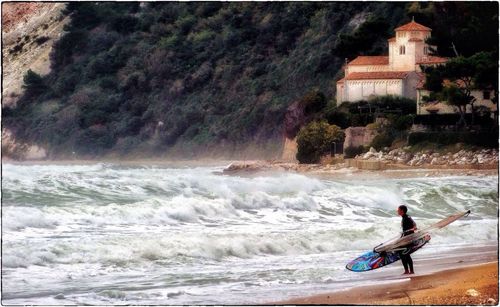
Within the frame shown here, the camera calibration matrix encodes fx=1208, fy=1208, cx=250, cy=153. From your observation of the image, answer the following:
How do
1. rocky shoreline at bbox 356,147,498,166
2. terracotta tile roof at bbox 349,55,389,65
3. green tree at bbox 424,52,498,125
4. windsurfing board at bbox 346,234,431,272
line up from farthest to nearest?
terracotta tile roof at bbox 349,55,389,65
green tree at bbox 424,52,498,125
rocky shoreline at bbox 356,147,498,166
windsurfing board at bbox 346,234,431,272

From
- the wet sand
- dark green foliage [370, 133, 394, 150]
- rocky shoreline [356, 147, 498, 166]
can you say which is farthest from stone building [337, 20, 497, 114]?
the wet sand

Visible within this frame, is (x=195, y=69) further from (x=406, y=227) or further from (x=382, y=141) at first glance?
(x=406, y=227)

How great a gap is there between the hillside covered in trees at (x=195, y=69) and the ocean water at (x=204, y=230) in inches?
30.3

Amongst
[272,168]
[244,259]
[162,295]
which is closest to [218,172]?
[272,168]

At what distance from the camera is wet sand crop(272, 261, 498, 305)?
31.6 ft

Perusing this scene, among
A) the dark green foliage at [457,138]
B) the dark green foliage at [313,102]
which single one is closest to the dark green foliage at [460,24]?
the dark green foliage at [457,138]

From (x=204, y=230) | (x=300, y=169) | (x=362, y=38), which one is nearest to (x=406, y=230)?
(x=204, y=230)

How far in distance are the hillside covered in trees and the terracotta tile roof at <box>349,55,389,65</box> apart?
6.5 inches

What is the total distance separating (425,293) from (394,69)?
1205 cm

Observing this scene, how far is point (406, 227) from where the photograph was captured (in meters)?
10.5

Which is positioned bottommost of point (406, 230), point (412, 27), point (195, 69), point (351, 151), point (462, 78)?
point (406, 230)

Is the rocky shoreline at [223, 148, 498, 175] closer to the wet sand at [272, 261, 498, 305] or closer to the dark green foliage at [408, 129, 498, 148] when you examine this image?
the dark green foliage at [408, 129, 498, 148]

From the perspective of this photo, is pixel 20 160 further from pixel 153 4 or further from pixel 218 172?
pixel 153 4

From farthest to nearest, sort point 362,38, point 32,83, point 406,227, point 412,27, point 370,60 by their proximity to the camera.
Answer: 1. point 362,38
2. point 370,60
3. point 412,27
4. point 32,83
5. point 406,227
